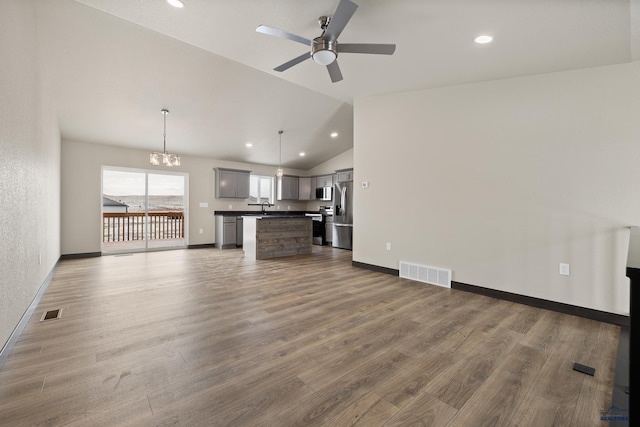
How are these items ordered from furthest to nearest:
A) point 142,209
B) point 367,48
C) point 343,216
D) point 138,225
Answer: point 138,225
point 142,209
point 343,216
point 367,48

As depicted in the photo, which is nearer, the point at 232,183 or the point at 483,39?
the point at 483,39

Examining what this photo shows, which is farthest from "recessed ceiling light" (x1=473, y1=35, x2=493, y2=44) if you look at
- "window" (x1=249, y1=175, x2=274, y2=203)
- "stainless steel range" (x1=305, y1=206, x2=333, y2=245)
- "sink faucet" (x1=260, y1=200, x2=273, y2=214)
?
"window" (x1=249, y1=175, x2=274, y2=203)

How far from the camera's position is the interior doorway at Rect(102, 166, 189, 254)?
22.1ft

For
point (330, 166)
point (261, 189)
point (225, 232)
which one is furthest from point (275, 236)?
point (330, 166)

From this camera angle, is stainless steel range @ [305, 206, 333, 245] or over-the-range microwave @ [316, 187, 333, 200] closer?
stainless steel range @ [305, 206, 333, 245]

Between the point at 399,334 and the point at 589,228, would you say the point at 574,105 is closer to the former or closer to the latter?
the point at 589,228

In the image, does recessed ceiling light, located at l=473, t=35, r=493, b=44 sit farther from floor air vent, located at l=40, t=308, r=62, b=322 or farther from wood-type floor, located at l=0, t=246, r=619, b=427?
floor air vent, located at l=40, t=308, r=62, b=322

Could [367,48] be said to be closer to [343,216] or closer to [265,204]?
[343,216]

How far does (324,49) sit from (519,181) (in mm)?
2672

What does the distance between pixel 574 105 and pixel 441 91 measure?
4.84 feet

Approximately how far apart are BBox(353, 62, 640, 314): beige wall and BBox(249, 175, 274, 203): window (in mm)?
4920

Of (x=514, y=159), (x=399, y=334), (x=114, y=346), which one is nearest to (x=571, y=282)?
(x=514, y=159)

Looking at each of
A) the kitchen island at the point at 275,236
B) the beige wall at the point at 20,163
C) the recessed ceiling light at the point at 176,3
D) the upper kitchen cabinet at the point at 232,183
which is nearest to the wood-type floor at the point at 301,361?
the beige wall at the point at 20,163

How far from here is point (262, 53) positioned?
3.28 m
